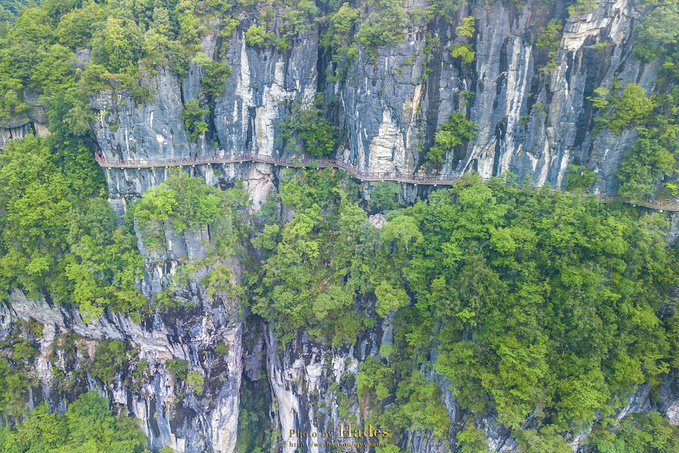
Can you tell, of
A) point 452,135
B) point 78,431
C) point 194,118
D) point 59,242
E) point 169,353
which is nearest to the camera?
point 452,135

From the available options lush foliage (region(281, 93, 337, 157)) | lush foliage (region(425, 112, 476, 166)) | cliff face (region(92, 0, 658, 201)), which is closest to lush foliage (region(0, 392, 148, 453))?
cliff face (region(92, 0, 658, 201))

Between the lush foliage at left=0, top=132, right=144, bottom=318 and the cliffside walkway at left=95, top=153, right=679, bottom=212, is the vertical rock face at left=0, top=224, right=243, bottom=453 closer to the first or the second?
the lush foliage at left=0, top=132, right=144, bottom=318

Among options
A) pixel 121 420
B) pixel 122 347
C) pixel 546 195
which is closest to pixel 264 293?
pixel 122 347

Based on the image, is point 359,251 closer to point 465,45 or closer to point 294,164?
point 294,164

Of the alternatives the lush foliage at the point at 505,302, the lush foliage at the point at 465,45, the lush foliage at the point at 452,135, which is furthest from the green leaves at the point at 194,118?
the lush foliage at the point at 465,45

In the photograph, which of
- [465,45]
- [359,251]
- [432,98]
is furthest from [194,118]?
[465,45]

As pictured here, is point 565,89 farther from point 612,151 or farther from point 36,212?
point 36,212
